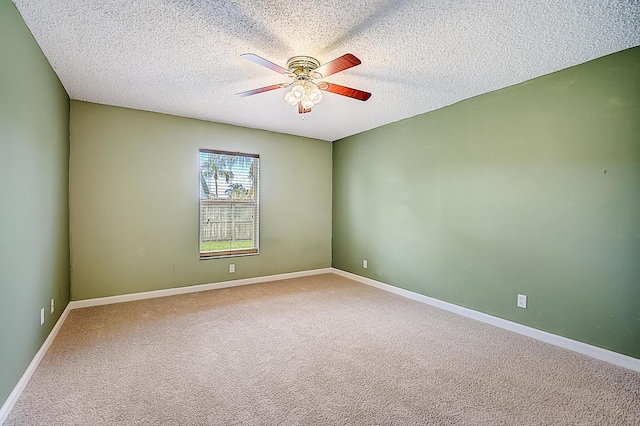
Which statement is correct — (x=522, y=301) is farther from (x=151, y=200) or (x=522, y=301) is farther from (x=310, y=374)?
(x=151, y=200)

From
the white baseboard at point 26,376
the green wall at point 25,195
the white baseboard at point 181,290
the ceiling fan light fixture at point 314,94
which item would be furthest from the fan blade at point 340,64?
the white baseboard at point 181,290

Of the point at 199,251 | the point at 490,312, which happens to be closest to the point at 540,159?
the point at 490,312

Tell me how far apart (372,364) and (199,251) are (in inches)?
120

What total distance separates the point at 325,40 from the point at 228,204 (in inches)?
120

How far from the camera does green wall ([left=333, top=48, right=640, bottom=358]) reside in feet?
8.10

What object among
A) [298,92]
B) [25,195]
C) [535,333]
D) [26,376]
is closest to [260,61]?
[298,92]

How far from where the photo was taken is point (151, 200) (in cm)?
412

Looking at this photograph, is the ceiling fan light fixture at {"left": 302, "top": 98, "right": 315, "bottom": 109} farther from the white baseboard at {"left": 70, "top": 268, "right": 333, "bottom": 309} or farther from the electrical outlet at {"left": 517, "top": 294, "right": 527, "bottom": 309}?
the white baseboard at {"left": 70, "top": 268, "right": 333, "bottom": 309}

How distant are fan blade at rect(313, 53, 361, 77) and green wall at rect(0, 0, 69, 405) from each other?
193 centimetres

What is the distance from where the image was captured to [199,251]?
4473 millimetres

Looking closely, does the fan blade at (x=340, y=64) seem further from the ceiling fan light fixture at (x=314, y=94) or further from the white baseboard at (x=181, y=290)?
the white baseboard at (x=181, y=290)

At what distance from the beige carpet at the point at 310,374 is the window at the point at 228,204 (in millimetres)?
1344

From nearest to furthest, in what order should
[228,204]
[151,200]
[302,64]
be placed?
[302,64] → [151,200] → [228,204]

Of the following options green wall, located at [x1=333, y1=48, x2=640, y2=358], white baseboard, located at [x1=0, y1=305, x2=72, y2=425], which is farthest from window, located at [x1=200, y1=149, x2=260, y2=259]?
green wall, located at [x1=333, y1=48, x2=640, y2=358]
